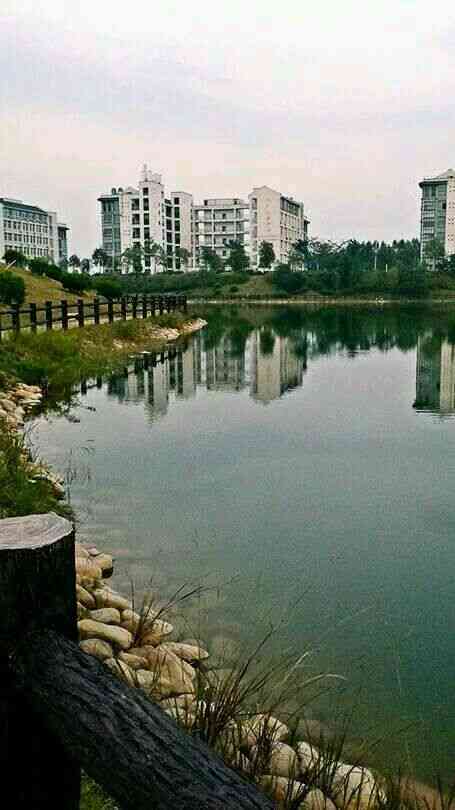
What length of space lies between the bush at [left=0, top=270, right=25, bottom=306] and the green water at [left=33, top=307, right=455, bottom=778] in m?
8.63

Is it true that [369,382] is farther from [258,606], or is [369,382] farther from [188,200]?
[188,200]

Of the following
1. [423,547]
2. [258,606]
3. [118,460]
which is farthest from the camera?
[118,460]

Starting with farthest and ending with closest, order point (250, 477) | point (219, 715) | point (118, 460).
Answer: point (118, 460) → point (250, 477) → point (219, 715)

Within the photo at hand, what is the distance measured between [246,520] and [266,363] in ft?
49.8

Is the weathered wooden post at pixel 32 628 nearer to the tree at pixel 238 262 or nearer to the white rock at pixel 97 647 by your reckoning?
the white rock at pixel 97 647

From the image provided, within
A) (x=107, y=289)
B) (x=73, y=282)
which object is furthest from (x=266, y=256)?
(x=73, y=282)

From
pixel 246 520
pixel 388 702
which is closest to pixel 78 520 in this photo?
pixel 246 520

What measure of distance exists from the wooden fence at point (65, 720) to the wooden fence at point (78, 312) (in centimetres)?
1417

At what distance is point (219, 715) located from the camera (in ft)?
10.2

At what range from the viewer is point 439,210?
4685 inches

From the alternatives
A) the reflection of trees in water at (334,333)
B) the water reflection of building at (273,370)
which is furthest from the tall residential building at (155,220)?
the water reflection of building at (273,370)

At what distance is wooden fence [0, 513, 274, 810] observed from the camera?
65.6 inches

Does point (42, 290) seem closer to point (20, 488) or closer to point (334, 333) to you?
point (334, 333)

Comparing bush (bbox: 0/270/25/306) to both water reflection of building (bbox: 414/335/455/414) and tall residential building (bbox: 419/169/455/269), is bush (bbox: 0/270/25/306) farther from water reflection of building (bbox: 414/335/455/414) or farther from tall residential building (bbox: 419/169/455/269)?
tall residential building (bbox: 419/169/455/269)
